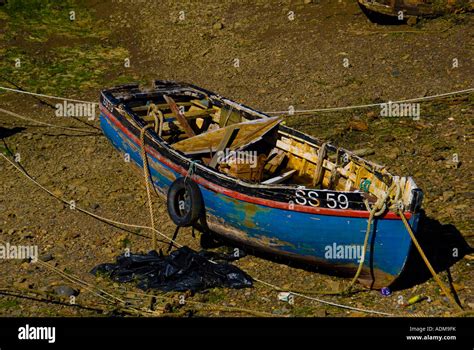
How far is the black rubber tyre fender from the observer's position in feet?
39.0

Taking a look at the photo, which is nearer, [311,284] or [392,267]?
[392,267]

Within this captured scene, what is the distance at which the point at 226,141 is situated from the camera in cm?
1318

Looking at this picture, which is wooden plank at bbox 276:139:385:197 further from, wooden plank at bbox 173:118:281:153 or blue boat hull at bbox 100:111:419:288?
blue boat hull at bbox 100:111:419:288

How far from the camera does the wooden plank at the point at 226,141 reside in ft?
42.4

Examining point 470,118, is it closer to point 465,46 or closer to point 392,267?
point 465,46

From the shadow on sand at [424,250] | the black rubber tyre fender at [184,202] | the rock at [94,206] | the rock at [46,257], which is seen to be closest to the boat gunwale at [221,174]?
the black rubber tyre fender at [184,202]

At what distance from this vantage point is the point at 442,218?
12.6 meters

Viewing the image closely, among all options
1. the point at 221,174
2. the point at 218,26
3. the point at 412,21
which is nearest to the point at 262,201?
the point at 221,174

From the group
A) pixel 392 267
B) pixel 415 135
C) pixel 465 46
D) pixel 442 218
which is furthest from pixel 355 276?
pixel 465 46

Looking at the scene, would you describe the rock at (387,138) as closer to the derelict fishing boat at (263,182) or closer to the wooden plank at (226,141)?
the derelict fishing boat at (263,182)
